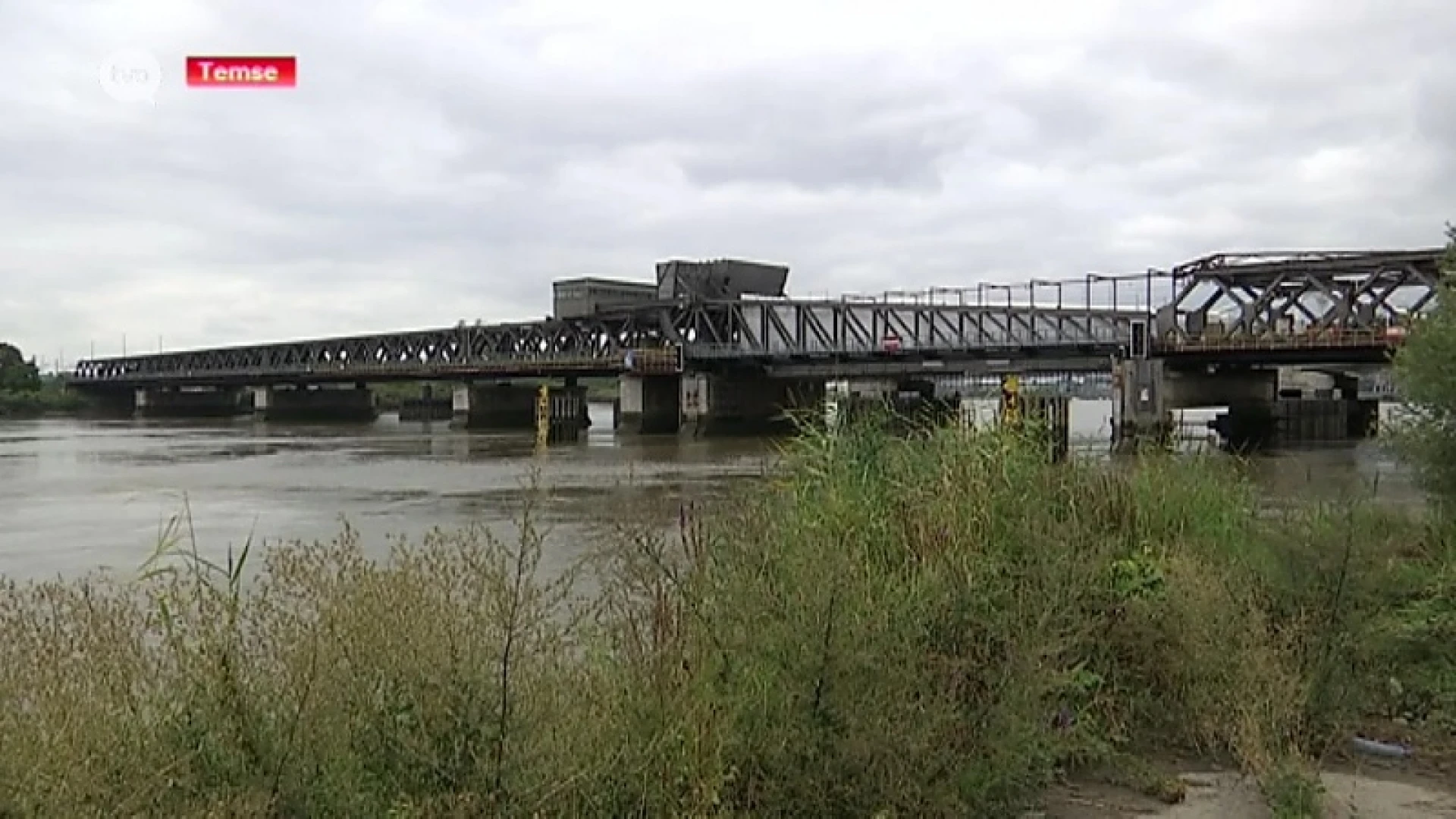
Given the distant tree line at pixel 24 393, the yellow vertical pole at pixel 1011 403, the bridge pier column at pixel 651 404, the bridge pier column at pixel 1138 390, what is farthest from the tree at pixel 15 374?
the yellow vertical pole at pixel 1011 403

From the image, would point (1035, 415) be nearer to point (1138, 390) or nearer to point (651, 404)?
point (1138, 390)

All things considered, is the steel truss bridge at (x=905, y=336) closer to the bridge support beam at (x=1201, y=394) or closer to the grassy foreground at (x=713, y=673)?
the bridge support beam at (x=1201, y=394)

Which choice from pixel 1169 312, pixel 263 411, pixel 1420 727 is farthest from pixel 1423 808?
pixel 263 411

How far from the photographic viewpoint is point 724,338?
89.6 metres

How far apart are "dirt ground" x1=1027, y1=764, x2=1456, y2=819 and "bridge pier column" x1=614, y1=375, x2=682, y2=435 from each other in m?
77.0

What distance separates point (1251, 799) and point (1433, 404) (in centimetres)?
951

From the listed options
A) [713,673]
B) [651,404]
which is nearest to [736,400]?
[651,404]

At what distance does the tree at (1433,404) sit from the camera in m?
13.1

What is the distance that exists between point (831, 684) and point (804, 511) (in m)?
3.24

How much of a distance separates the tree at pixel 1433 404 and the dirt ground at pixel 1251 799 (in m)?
7.36

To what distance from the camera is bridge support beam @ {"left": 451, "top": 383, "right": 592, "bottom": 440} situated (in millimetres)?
93625

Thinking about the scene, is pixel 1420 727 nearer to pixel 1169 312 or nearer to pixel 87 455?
pixel 87 455

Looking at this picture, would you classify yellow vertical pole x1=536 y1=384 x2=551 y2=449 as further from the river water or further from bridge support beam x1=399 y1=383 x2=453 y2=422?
bridge support beam x1=399 y1=383 x2=453 y2=422

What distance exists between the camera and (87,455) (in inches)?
2132
